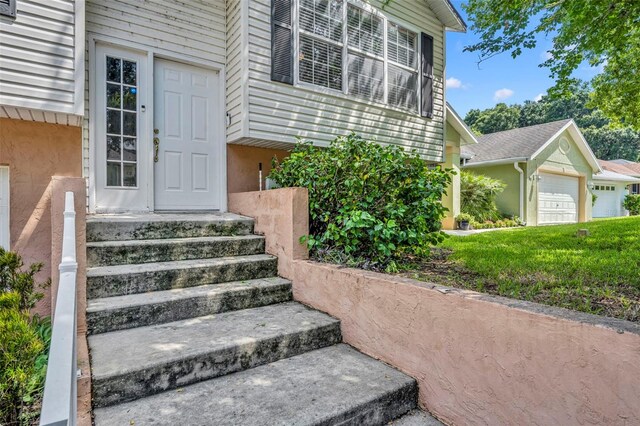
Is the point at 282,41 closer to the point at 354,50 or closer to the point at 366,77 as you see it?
the point at 354,50

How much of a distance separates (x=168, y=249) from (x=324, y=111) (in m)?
3.56

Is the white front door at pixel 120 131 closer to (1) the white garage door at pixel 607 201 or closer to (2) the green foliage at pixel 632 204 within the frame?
(1) the white garage door at pixel 607 201

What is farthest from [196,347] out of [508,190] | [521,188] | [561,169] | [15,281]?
[561,169]

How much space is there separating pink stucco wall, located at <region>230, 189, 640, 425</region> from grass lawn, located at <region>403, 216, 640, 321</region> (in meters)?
0.69

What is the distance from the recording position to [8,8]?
3.45 m

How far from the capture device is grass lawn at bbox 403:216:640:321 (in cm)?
254

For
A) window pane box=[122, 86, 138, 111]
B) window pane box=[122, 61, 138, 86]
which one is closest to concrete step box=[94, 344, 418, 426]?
window pane box=[122, 86, 138, 111]

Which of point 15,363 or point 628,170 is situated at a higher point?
point 628,170

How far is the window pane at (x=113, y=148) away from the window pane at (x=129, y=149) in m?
0.07

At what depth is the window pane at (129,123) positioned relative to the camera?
475 cm

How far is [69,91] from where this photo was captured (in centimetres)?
371

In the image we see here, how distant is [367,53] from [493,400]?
233 inches

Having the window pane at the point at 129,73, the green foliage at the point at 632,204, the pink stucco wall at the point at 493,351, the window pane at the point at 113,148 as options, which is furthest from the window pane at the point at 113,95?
the green foliage at the point at 632,204

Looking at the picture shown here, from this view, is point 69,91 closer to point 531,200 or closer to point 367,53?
point 367,53
